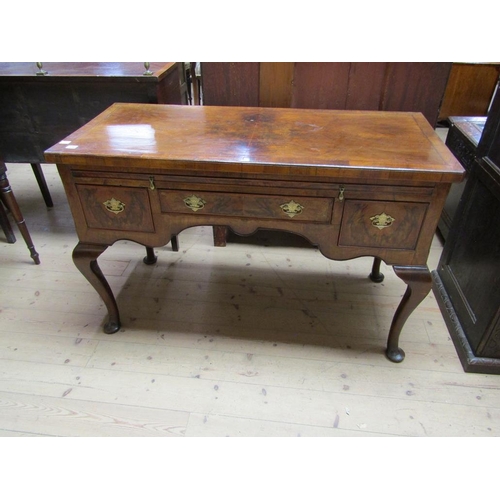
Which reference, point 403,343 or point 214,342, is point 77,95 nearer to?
point 214,342

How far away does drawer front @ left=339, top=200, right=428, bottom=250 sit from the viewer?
1225 millimetres

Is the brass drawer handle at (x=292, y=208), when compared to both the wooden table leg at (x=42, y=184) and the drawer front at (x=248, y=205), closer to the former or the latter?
the drawer front at (x=248, y=205)

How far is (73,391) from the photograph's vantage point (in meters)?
1.49

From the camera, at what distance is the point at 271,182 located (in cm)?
122

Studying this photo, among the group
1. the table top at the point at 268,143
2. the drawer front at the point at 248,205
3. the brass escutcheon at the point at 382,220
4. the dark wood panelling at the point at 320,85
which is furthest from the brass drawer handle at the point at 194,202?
the dark wood panelling at the point at 320,85

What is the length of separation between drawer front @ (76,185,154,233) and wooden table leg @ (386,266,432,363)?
92 cm

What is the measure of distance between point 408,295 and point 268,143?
768mm

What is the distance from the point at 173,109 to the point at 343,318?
4.02 feet

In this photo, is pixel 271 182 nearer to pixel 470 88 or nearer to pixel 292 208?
pixel 292 208

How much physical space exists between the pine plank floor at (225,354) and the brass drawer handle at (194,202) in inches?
26.6

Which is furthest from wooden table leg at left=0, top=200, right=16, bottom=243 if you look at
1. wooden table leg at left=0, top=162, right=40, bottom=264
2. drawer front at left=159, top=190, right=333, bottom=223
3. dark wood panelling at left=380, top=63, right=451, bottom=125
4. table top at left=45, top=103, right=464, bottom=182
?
dark wood panelling at left=380, top=63, right=451, bottom=125

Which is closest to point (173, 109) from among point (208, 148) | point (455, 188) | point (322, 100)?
point (208, 148)

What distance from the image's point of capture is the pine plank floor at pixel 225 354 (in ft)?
4.56

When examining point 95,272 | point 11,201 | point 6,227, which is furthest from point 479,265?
point 6,227
